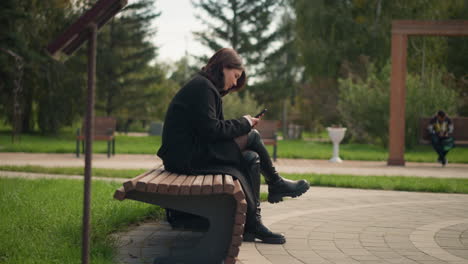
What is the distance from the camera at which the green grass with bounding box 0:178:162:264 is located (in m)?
3.91

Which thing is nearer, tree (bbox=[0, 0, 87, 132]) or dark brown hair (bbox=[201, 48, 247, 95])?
dark brown hair (bbox=[201, 48, 247, 95])

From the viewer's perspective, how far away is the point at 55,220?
4.97 m

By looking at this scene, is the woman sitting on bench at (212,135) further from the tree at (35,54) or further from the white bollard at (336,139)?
the tree at (35,54)

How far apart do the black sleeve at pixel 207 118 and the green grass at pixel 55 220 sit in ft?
3.62

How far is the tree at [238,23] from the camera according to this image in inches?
1551

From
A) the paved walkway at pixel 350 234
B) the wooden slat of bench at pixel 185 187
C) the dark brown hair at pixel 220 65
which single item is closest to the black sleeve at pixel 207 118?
the dark brown hair at pixel 220 65

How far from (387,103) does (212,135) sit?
52.7 ft

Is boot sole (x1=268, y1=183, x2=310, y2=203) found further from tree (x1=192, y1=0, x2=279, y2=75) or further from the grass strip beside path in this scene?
tree (x1=192, y1=0, x2=279, y2=75)

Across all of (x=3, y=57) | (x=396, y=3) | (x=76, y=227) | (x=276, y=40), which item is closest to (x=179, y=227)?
(x=76, y=227)

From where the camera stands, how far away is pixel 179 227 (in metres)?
4.95

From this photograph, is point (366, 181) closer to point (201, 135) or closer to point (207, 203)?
point (201, 135)

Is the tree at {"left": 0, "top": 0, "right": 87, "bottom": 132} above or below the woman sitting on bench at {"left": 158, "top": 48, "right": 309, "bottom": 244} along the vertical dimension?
above

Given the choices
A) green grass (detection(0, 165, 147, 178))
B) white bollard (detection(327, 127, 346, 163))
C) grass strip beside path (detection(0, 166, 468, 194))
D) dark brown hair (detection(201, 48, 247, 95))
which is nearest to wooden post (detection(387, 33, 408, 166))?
white bollard (detection(327, 127, 346, 163))

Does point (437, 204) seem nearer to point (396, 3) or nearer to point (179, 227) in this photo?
point (179, 227)
